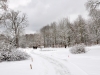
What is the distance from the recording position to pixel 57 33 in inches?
1884

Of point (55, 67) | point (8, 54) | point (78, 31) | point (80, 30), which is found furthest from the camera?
point (78, 31)

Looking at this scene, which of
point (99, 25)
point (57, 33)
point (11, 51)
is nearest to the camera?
point (11, 51)

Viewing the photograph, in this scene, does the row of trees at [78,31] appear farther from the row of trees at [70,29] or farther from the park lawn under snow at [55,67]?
the park lawn under snow at [55,67]

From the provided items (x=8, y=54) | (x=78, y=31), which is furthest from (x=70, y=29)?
(x=8, y=54)

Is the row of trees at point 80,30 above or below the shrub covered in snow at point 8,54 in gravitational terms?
above

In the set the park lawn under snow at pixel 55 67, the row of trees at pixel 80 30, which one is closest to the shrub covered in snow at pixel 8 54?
the park lawn under snow at pixel 55 67

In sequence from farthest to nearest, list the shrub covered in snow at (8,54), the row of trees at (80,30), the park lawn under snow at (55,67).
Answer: the row of trees at (80,30)
the shrub covered in snow at (8,54)
the park lawn under snow at (55,67)

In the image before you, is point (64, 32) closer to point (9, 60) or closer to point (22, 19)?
point (22, 19)

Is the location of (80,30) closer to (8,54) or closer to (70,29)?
(70,29)

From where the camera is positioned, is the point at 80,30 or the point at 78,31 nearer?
the point at 80,30

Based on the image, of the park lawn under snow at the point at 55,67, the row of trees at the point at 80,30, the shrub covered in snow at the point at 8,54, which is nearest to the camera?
the park lawn under snow at the point at 55,67

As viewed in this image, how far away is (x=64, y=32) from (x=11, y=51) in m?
27.8

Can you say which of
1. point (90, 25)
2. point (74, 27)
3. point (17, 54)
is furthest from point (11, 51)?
point (74, 27)

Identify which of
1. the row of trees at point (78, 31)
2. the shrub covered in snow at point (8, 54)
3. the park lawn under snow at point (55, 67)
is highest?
the row of trees at point (78, 31)
